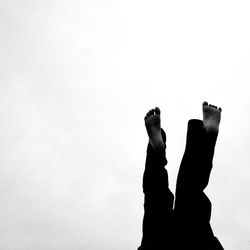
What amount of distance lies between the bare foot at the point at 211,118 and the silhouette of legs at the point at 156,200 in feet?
1.98

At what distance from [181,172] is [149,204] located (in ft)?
1.88

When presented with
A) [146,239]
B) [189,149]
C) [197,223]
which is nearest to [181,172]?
[189,149]

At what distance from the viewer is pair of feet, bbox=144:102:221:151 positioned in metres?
5.03

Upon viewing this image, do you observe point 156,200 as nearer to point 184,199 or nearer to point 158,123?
point 184,199

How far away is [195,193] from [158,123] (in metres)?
1.13

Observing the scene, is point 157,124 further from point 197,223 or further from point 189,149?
point 197,223

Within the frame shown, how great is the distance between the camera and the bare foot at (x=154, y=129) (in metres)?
5.09

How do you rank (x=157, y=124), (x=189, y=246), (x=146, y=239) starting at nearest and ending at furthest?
1. (x=189, y=246)
2. (x=146, y=239)
3. (x=157, y=124)

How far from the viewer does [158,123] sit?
5.41 meters

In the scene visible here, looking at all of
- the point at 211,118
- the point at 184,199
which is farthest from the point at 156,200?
the point at 211,118

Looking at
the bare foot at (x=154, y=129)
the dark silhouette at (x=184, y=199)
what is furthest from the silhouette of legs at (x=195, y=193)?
the bare foot at (x=154, y=129)

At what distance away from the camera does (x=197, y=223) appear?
468 cm

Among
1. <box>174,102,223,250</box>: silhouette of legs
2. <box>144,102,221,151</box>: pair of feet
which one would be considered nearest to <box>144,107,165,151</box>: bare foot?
<box>144,102,221,151</box>: pair of feet

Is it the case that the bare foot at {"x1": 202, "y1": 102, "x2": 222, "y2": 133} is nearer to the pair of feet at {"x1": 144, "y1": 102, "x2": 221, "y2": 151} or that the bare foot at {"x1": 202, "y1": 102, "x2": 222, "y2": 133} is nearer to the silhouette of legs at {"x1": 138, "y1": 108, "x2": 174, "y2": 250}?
the pair of feet at {"x1": 144, "y1": 102, "x2": 221, "y2": 151}
